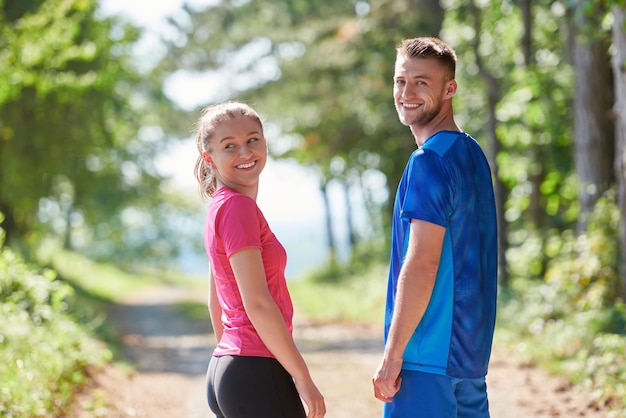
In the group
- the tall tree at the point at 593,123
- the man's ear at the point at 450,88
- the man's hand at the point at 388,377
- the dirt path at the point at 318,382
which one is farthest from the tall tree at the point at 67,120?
the man's hand at the point at 388,377

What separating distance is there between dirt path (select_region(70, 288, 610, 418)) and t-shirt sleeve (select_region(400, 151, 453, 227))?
185 inches

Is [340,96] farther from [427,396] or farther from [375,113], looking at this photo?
[427,396]

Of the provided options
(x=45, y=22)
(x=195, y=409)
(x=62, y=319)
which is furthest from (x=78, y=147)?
(x=195, y=409)

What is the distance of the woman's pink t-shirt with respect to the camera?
2873 mm

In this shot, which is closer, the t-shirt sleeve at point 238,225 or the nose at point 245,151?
the t-shirt sleeve at point 238,225

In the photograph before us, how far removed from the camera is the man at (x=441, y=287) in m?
2.96

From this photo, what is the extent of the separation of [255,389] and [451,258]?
844mm

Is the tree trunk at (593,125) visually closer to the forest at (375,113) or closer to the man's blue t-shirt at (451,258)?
the forest at (375,113)

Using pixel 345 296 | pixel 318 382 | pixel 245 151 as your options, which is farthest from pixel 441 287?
pixel 345 296

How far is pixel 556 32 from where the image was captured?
16188mm

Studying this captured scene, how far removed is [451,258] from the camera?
301 cm

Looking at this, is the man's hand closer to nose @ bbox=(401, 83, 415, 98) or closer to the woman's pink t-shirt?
the woman's pink t-shirt

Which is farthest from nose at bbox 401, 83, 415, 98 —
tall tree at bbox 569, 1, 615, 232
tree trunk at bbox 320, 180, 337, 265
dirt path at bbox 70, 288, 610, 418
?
tree trunk at bbox 320, 180, 337, 265

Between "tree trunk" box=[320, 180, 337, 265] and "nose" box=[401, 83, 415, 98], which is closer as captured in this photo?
"nose" box=[401, 83, 415, 98]
